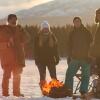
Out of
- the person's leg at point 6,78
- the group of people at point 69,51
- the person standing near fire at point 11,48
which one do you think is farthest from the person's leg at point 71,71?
the person's leg at point 6,78

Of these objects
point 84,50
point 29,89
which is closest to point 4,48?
point 84,50

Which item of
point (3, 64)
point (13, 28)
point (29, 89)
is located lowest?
point (29, 89)

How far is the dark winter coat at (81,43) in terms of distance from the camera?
39.1 feet

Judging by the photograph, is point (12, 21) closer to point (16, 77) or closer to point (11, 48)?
point (11, 48)

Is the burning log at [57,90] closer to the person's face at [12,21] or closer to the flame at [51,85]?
the flame at [51,85]

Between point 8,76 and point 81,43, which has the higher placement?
point 81,43

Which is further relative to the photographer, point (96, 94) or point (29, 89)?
point (29, 89)

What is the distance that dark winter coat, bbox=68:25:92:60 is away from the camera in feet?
39.1

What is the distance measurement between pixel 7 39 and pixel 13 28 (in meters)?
0.29

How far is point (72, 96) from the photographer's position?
37.9ft

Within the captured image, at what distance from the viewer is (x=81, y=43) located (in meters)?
11.9

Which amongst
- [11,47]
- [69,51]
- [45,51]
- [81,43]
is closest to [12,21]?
[11,47]

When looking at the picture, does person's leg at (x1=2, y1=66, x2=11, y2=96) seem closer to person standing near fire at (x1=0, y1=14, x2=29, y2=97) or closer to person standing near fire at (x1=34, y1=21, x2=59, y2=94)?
person standing near fire at (x1=0, y1=14, x2=29, y2=97)

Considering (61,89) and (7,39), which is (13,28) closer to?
(7,39)
